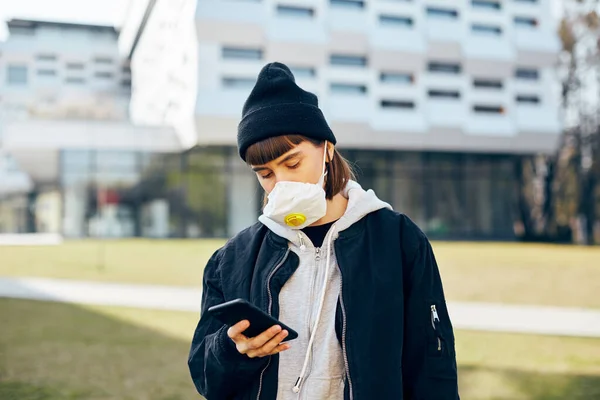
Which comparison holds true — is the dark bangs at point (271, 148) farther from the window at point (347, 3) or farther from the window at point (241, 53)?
the window at point (347, 3)

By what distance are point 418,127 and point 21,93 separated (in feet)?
81.7

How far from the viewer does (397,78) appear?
3319 centimetres

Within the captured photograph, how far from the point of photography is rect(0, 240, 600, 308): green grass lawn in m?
11.9

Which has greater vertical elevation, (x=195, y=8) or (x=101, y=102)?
(x=195, y=8)

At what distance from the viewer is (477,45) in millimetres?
34219

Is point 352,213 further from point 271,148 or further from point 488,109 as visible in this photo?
point 488,109

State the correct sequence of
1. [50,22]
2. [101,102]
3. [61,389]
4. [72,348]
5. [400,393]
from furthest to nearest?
[50,22] < [101,102] < [72,348] < [61,389] < [400,393]

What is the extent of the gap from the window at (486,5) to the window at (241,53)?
11709 millimetres

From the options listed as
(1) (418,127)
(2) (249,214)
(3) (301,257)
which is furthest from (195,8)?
(3) (301,257)

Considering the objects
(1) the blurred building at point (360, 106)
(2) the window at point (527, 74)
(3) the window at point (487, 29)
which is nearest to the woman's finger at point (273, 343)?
(1) the blurred building at point (360, 106)

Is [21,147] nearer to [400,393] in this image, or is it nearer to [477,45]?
[477,45]

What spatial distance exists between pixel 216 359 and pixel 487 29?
35.3 m

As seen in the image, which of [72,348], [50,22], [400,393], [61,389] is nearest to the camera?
[400,393]

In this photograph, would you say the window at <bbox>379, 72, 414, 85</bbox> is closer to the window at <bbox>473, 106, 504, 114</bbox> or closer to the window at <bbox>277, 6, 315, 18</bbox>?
the window at <bbox>473, 106, 504, 114</bbox>
